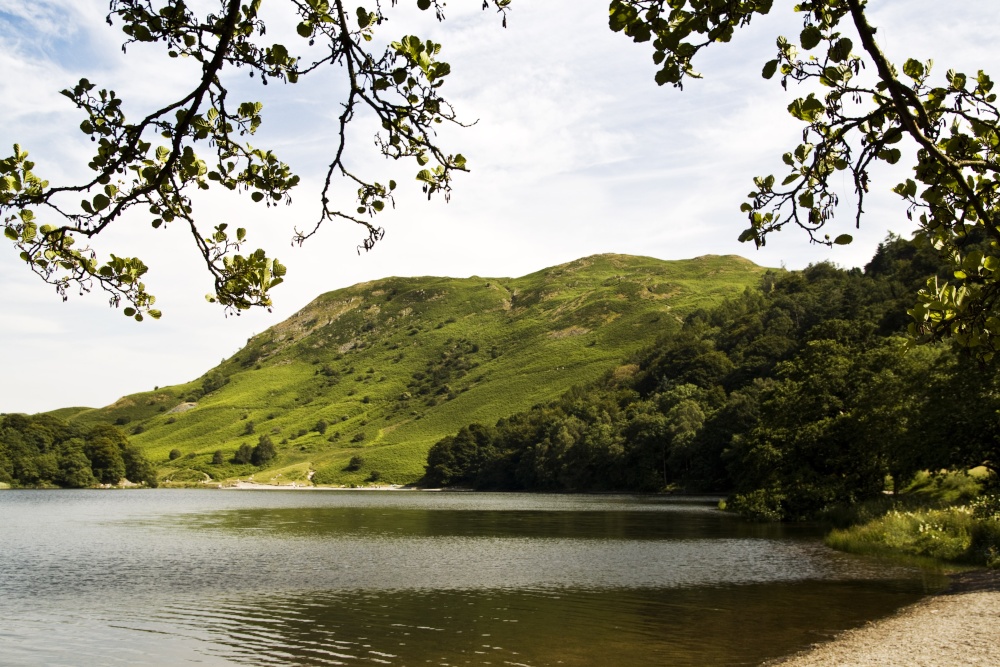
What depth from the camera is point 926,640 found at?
70.5 ft

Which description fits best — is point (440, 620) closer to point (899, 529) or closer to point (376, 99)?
point (376, 99)

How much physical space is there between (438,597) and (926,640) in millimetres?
20304

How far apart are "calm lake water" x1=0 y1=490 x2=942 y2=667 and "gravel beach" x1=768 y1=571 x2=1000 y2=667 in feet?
4.89

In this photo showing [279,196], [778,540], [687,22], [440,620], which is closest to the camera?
[687,22]

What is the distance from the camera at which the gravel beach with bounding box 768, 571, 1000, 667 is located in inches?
772

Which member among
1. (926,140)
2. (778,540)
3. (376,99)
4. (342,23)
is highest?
(342,23)

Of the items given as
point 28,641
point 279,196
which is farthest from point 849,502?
point 279,196

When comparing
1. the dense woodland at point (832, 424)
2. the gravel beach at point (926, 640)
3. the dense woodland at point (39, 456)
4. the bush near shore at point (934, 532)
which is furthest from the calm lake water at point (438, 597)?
the dense woodland at point (39, 456)

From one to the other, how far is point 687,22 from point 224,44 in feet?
12.8

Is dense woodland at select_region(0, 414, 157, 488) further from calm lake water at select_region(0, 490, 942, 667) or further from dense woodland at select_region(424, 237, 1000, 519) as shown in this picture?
calm lake water at select_region(0, 490, 942, 667)

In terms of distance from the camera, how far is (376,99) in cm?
696

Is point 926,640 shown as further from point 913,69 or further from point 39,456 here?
point 39,456

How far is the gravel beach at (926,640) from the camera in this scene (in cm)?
1961

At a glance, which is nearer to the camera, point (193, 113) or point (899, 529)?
point (193, 113)
